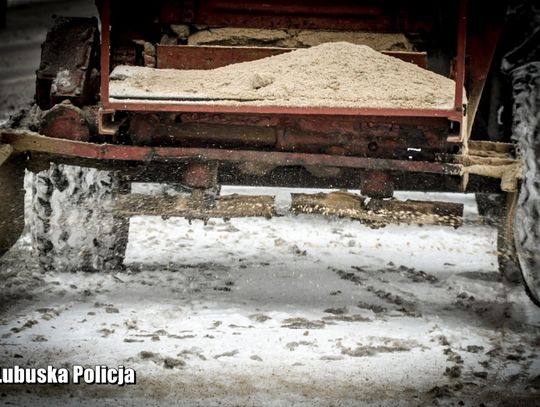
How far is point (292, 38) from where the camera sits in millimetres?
4430

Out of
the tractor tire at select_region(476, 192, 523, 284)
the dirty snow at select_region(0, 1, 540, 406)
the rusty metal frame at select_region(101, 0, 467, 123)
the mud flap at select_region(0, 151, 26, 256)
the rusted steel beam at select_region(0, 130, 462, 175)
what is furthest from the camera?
the tractor tire at select_region(476, 192, 523, 284)

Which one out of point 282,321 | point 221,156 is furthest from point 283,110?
point 282,321

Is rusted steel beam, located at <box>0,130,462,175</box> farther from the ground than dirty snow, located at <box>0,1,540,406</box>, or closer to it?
farther from the ground

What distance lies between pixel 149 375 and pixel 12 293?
137cm

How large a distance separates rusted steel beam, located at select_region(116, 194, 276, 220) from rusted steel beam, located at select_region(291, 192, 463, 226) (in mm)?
170

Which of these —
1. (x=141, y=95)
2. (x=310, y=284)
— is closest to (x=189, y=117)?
(x=141, y=95)

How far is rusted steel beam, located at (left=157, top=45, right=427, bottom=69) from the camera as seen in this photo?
4.00m

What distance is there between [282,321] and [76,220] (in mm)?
1404

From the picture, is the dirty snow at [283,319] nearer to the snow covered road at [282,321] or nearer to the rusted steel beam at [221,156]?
the snow covered road at [282,321]

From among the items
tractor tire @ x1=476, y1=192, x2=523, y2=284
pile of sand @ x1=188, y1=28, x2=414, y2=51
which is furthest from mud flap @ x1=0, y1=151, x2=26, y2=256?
tractor tire @ x1=476, y1=192, x2=523, y2=284

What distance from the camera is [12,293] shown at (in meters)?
3.93

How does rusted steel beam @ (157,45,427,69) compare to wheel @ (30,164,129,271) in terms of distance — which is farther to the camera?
wheel @ (30,164,129,271)

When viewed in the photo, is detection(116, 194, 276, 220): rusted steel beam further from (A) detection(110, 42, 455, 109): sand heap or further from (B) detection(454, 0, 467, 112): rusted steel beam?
(B) detection(454, 0, 467, 112): rusted steel beam

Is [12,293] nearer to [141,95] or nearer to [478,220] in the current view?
[141,95]
